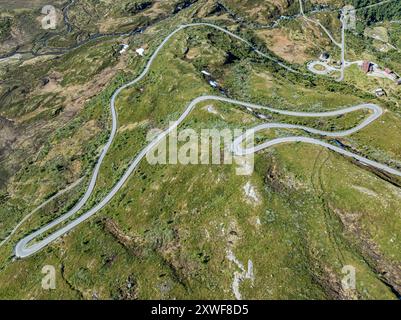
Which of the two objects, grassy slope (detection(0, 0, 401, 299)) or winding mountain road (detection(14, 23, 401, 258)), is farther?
winding mountain road (detection(14, 23, 401, 258))

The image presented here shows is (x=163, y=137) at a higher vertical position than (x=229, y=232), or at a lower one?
lower

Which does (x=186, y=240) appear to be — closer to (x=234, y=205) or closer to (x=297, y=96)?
(x=234, y=205)

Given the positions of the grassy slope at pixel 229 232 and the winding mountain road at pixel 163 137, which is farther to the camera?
the winding mountain road at pixel 163 137

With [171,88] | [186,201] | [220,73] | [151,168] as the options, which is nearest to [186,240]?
[186,201]

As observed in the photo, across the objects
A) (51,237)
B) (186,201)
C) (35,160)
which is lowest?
(35,160)

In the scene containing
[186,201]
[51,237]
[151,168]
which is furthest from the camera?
[151,168]

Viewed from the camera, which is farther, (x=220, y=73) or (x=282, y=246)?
(x=220, y=73)

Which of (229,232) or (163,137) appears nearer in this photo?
(229,232)

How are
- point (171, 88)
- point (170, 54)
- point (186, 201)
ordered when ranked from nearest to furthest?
point (186, 201) → point (171, 88) → point (170, 54)
